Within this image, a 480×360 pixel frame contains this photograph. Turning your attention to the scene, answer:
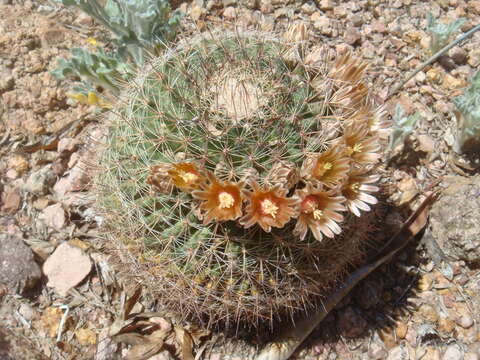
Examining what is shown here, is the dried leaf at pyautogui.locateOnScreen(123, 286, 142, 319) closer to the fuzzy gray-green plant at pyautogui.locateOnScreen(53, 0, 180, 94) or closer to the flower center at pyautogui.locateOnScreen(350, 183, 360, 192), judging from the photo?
the fuzzy gray-green plant at pyautogui.locateOnScreen(53, 0, 180, 94)

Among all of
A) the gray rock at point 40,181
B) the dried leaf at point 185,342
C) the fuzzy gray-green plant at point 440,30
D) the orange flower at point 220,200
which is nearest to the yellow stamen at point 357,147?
the orange flower at point 220,200

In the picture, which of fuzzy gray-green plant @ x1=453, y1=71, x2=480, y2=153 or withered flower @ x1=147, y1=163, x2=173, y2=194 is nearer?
withered flower @ x1=147, y1=163, x2=173, y2=194

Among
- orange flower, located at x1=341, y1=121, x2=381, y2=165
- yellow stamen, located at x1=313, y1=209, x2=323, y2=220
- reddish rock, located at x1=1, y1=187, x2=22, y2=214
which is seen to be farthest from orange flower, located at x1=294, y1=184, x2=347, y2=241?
reddish rock, located at x1=1, y1=187, x2=22, y2=214

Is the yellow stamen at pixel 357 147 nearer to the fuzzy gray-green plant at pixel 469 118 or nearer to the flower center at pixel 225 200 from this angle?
the flower center at pixel 225 200

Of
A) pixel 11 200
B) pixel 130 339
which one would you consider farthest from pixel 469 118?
pixel 11 200

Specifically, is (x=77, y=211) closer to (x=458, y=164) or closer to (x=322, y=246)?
(x=322, y=246)

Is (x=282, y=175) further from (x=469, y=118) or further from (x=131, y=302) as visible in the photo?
(x=469, y=118)

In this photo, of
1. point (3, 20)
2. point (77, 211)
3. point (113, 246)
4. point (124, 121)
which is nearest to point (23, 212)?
point (77, 211)

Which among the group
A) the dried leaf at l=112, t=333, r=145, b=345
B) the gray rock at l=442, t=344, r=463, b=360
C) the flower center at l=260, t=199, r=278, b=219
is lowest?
the gray rock at l=442, t=344, r=463, b=360
